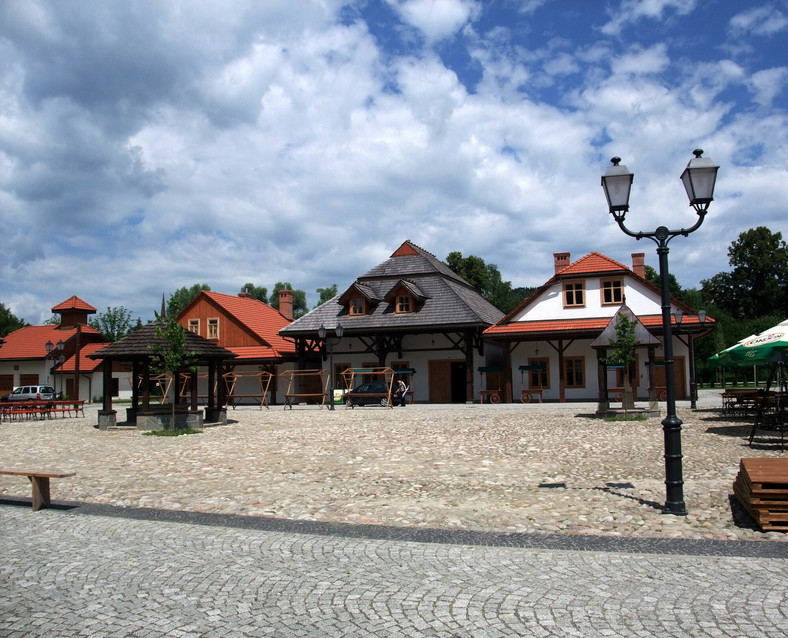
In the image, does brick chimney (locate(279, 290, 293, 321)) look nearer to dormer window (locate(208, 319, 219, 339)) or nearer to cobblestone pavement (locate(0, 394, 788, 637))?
dormer window (locate(208, 319, 219, 339))

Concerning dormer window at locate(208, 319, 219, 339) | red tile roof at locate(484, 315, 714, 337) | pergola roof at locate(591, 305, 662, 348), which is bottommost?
pergola roof at locate(591, 305, 662, 348)

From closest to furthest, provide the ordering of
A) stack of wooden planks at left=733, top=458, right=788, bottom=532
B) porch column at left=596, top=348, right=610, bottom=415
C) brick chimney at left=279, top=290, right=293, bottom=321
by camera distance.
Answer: stack of wooden planks at left=733, top=458, right=788, bottom=532 → porch column at left=596, top=348, right=610, bottom=415 → brick chimney at left=279, top=290, right=293, bottom=321

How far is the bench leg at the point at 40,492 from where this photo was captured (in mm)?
8938

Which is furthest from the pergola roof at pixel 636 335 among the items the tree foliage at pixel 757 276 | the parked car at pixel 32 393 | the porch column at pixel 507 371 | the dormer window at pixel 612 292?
the tree foliage at pixel 757 276

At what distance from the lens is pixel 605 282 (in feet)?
109

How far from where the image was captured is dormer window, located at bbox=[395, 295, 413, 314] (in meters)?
36.7

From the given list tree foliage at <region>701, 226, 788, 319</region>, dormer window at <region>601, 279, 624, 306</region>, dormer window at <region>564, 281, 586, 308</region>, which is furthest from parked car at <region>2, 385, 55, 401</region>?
tree foliage at <region>701, 226, 788, 319</region>

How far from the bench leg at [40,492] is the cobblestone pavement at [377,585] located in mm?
1337

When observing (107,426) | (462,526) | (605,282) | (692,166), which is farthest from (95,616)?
(605,282)

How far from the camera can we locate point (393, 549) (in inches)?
263

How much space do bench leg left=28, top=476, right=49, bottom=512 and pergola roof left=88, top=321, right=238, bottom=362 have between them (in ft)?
40.2

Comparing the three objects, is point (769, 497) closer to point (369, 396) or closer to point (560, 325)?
point (560, 325)

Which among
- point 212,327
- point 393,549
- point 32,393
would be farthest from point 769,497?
point 32,393

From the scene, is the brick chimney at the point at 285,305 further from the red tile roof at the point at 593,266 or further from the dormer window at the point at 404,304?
the red tile roof at the point at 593,266
